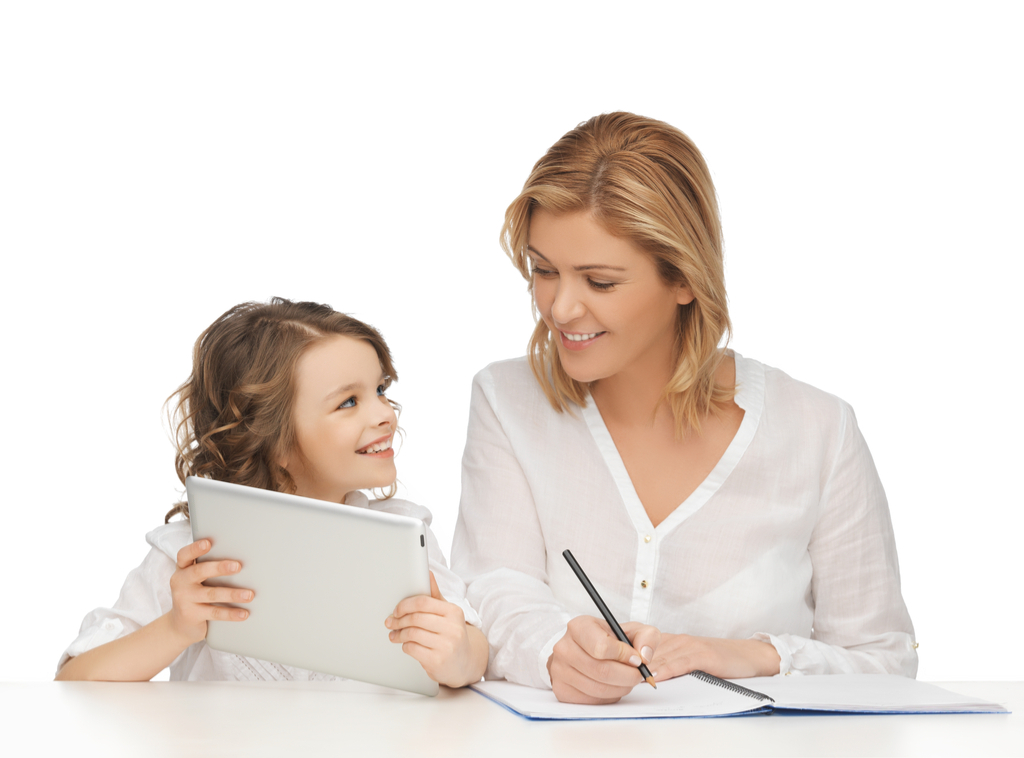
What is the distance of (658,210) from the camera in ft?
5.04

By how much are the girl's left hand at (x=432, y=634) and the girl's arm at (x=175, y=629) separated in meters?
0.24

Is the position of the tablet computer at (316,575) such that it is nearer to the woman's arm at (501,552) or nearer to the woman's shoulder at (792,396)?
the woman's arm at (501,552)

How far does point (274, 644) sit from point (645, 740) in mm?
550

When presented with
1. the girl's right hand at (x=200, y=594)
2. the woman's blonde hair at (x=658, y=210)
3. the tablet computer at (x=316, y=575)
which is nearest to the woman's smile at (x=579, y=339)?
the woman's blonde hair at (x=658, y=210)

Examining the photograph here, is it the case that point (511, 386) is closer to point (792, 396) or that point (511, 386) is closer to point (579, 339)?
point (579, 339)

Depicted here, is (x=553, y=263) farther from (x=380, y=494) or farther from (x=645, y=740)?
(x=645, y=740)

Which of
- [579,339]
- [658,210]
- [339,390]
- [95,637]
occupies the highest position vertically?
[658,210]

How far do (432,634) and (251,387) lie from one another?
0.60m

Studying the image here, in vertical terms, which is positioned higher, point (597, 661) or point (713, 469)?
point (713, 469)

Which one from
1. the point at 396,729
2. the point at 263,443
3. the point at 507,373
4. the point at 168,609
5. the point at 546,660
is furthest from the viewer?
the point at 507,373

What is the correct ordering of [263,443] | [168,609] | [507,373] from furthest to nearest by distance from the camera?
[507,373] → [263,443] → [168,609]

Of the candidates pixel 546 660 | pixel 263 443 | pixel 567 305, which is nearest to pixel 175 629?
pixel 263 443

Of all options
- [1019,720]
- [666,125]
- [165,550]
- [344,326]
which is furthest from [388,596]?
[666,125]

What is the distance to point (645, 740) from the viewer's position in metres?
1.04
